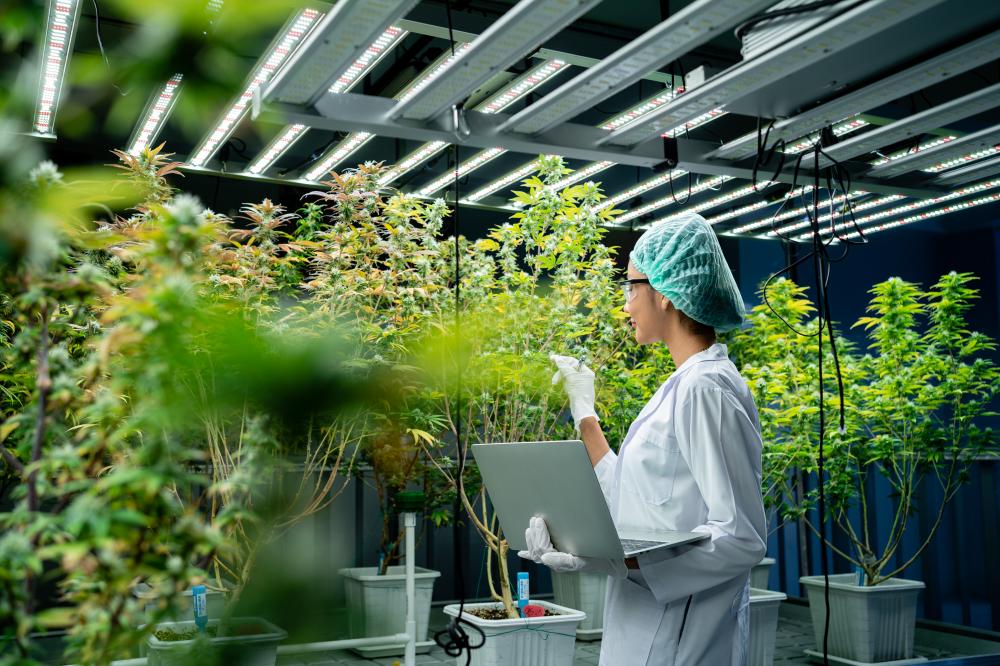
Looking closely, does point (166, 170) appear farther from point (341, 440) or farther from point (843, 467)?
point (843, 467)

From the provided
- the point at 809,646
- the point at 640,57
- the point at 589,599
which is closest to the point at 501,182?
the point at 589,599

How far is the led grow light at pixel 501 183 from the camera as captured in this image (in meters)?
5.16

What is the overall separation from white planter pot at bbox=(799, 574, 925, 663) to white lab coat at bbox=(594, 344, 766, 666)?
260cm

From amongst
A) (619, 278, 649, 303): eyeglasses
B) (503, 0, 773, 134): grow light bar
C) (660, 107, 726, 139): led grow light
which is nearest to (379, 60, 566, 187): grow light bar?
(660, 107, 726, 139): led grow light

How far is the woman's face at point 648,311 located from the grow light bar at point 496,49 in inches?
21.9

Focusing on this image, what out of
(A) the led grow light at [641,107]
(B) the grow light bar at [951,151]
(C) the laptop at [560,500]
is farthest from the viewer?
(A) the led grow light at [641,107]

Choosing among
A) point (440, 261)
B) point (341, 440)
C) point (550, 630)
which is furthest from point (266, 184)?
point (341, 440)

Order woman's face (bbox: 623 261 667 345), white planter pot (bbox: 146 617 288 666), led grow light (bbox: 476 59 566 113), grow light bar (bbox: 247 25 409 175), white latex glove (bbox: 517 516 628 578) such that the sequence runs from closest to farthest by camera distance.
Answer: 1. white planter pot (bbox: 146 617 288 666)
2. white latex glove (bbox: 517 516 628 578)
3. woman's face (bbox: 623 261 667 345)
4. grow light bar (bbox: 247 25 409 175)
5. led grow light (bbox: 476 59 566 113)

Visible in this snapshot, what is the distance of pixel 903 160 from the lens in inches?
99.8

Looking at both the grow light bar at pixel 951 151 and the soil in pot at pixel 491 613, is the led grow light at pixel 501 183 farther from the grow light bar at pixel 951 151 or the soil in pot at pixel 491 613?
the grow light bar at pixel 951 151

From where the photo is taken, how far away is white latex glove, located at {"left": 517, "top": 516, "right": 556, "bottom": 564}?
1.67 metres

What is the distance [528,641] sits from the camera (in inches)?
133

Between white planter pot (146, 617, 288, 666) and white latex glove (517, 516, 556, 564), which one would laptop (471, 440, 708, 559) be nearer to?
white latex glove (517, 516, 556, 564)

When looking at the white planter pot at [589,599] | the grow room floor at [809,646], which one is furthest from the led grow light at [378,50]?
the white planter pot at [589,599]
